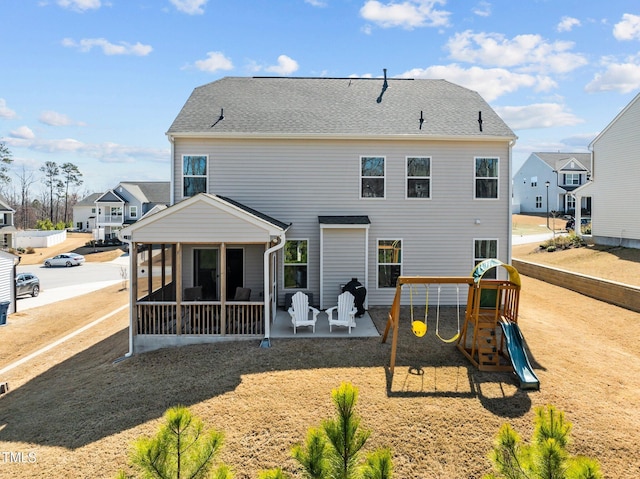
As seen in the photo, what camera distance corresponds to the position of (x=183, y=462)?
2725 mm

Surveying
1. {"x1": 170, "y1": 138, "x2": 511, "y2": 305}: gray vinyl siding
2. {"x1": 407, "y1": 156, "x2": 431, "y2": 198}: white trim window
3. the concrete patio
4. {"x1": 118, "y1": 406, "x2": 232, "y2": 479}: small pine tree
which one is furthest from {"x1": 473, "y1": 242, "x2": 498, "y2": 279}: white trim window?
{"x1": 118, "y1": 406, "x2": 232, "y2": 479}: small pine tree

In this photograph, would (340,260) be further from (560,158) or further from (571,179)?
(560,158)

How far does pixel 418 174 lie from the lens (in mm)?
13109

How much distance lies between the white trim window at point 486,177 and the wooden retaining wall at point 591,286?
19.2 ft

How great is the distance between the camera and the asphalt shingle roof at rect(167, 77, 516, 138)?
42.0ft

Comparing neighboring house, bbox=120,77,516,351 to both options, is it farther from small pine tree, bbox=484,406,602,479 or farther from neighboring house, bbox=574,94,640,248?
neighboring house, bbox=574,94,640,248

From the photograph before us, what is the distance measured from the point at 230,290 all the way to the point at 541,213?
48.1m

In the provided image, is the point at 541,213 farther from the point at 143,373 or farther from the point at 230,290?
the point at 143,373

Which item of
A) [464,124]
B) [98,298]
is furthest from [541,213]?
Result: [98,298]

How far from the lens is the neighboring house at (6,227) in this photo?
1451 inches

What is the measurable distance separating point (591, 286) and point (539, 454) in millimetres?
15637

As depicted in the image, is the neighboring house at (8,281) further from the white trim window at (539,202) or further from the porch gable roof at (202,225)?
the white trim window at (539,202)

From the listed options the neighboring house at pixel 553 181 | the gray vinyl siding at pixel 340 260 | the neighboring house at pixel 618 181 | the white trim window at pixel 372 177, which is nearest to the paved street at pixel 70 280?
the gray vinyl siding at pixel 340 260

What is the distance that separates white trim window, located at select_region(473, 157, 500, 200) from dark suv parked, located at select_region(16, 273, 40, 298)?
23.6 m
